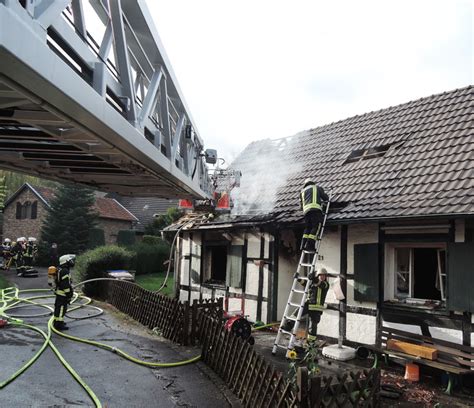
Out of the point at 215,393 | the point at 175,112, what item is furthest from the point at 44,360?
the point at 175,112

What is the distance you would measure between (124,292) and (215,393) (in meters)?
6.61

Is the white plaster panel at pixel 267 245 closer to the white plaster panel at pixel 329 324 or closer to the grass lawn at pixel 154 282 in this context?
the white plaster panel at pixel 329 324

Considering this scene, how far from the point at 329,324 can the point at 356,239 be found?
1.86 metres

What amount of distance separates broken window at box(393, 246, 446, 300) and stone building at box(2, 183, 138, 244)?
2266 centimetres

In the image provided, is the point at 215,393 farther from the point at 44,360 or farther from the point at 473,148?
the point at 473,148

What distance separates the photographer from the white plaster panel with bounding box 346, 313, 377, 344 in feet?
25.4

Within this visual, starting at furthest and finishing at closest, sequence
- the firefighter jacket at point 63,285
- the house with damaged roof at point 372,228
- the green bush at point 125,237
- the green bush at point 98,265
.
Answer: the green bush at point 125,237
the green bush at point 98,265
the firefighter jacket at point 63,285
the house with damaged roof at point 372,228

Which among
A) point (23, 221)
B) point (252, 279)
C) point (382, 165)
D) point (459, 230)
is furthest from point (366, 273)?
point (23, 221)

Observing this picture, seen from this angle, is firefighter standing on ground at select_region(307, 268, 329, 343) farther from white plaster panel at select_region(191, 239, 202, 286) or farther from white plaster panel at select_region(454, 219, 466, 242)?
white plaster panel at select_region(191, 239, 202, 286)

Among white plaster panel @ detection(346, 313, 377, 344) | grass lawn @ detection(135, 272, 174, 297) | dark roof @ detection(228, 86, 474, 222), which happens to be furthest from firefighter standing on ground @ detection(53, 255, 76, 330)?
grass lawn @ detection(135, 272, 174, 297)

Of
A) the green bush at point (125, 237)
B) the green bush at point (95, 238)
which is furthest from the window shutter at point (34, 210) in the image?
the green bush at point (125, 237)

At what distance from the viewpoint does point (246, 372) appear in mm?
5336

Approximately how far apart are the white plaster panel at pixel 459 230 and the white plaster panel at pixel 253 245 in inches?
195

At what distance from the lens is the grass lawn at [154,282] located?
16.9 metres
